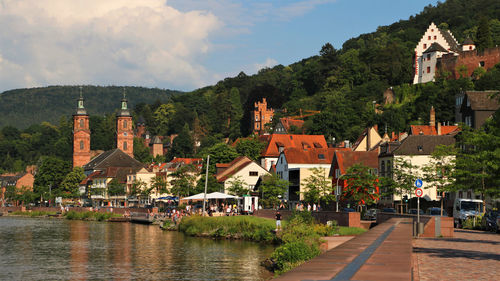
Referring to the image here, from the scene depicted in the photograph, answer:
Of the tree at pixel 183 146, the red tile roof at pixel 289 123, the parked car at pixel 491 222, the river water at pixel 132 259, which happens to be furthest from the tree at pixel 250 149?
the parked car at pixel 491 222

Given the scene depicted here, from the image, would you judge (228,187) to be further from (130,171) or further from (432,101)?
(130,171)

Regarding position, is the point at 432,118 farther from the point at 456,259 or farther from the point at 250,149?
the point at 456,259

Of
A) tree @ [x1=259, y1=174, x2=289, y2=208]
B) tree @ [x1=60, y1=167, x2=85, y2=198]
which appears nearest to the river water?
tree @ [x1=259, y1=174, x2=289, y2=208]

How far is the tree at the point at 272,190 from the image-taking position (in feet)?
260

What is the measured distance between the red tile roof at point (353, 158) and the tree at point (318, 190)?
10.7 ft

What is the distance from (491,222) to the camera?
42.1m

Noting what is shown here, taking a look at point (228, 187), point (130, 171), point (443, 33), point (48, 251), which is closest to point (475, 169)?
point (48, 251)

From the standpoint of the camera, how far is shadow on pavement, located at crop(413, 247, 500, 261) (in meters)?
25.0

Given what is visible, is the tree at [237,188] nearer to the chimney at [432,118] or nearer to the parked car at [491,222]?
the chimney at [432,118]

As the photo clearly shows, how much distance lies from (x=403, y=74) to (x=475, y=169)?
95.0 meters

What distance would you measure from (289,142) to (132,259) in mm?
74850

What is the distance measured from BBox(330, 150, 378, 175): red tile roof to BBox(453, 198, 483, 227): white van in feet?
94.2

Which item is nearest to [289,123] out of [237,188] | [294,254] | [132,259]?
[237,188]

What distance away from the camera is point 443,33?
13462 centimetres
